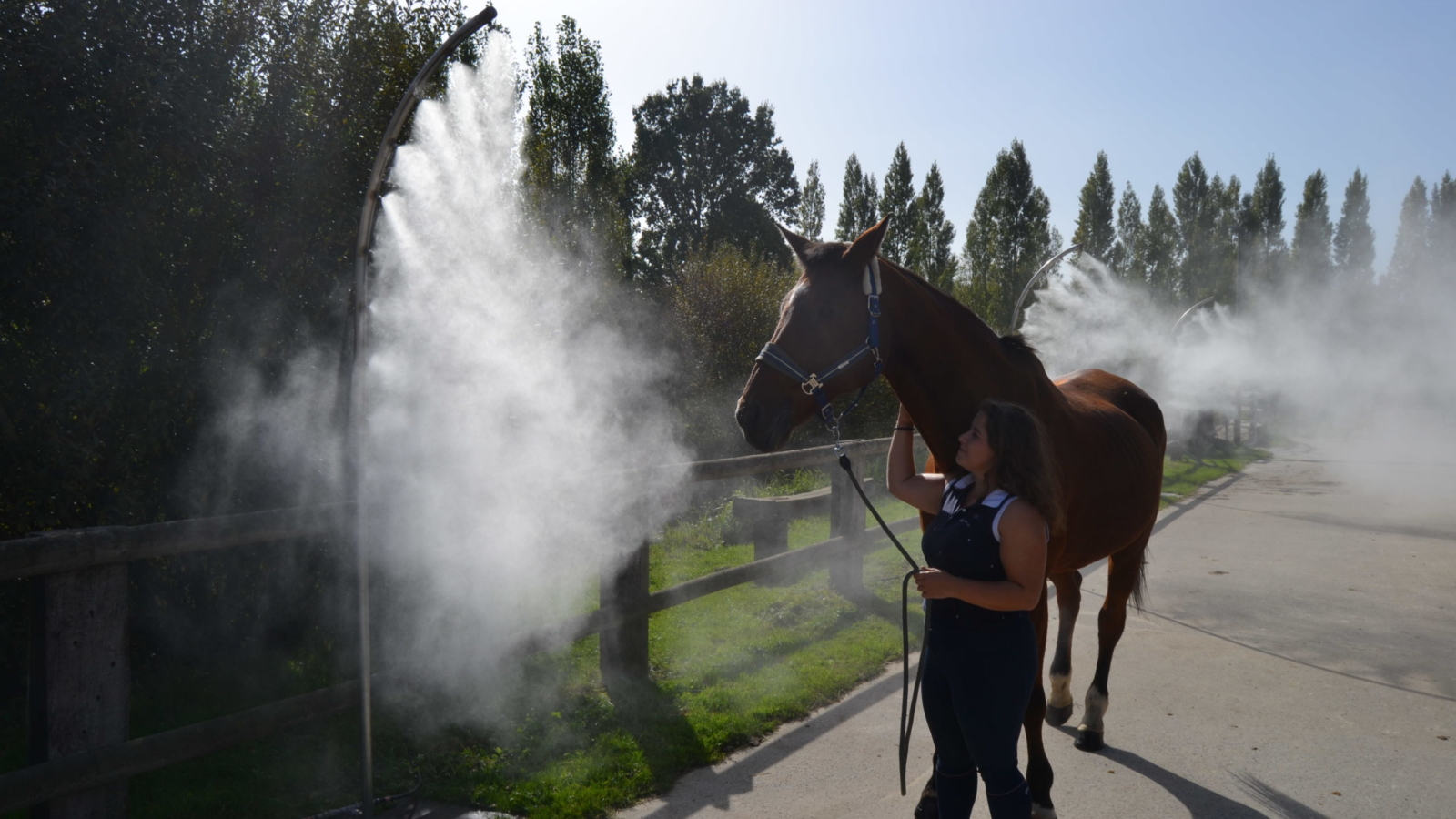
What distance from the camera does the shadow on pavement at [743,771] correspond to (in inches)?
139

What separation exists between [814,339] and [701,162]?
4731 centimetres

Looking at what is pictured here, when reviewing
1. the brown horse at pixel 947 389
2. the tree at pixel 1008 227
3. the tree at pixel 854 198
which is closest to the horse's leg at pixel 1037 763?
the brown horse at pixel 947 389

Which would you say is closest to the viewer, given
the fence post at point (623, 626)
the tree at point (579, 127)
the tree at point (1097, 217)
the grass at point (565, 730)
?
the grass at point (565, 730)

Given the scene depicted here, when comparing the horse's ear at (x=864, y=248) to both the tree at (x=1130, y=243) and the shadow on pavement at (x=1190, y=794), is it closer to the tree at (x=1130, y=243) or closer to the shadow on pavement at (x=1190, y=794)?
the shadow on pavement at (x=1190, y=794)

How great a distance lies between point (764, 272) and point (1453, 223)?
54509 millimetres

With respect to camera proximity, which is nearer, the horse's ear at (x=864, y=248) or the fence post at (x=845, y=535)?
the horse's ear at (x=864, y=248)

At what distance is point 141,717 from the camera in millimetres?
4031

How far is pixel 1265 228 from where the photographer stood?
49.0m

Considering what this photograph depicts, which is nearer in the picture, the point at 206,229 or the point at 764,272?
the point at 206,229

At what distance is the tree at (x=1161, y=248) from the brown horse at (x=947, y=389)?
141 ft

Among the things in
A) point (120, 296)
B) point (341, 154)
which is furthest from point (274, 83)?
point (120, 296)

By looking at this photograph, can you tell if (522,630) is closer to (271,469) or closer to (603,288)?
(271,469)

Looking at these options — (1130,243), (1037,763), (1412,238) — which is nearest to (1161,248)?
(1130,243)

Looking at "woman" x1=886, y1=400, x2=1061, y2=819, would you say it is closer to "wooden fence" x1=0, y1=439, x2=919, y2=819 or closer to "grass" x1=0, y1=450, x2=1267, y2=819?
"grass" x1=0, y1=450, x2=1267, y2=819
